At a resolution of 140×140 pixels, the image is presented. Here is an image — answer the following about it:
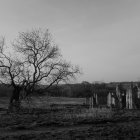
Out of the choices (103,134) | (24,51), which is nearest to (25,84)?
(24,51)

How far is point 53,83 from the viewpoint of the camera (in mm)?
27031

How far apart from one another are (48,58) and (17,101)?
6726 millimetres

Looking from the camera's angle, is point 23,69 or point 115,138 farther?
point 23,69

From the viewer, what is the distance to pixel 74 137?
9.43m

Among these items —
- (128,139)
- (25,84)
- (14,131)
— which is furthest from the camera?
(25,84)

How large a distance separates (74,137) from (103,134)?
1.40 meters

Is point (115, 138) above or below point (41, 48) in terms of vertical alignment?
below

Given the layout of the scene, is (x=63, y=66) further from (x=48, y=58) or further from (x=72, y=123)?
(x=72, y=123)

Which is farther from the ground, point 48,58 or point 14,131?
point 48,58

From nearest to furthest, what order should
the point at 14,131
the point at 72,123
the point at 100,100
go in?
the point at 14,131
the point at 72,123
the point at 100,100

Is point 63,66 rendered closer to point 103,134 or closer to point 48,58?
point 48,58

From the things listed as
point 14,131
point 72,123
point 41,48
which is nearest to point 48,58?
point 41,48

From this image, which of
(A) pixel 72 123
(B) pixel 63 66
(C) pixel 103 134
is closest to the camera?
(C) pixel 103 134

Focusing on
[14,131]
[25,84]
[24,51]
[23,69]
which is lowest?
[14,131]
